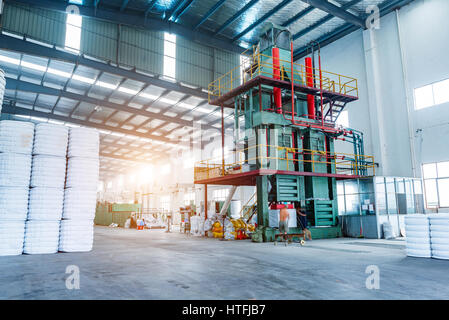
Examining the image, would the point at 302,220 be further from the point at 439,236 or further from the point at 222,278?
the point at 222,278

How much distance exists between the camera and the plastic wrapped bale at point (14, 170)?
9.12m

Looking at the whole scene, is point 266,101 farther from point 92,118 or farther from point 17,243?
point 92,118

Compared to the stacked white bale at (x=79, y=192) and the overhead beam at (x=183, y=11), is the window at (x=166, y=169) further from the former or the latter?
the stacked white bale at (x=79, y=192)

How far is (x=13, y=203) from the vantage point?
9.06 m

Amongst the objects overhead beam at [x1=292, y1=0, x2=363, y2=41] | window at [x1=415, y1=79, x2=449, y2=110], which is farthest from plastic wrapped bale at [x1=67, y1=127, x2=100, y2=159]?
overhead beam at [x1=292, y1=0, x2=363, y2=41]

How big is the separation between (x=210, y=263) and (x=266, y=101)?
10622mm

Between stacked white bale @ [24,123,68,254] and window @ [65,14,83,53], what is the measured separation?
1116 cm

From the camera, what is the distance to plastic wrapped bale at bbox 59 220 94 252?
9.74 meters

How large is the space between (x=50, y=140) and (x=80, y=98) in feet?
50.9

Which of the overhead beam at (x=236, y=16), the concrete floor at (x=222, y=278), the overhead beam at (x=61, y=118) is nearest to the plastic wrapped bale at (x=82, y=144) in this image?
the concrete floor at (x=222, y=278)

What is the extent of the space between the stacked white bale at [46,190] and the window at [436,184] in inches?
726

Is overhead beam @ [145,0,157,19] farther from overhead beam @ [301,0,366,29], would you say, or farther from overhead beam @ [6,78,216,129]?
overhead beam @ [301,0,366,29]
